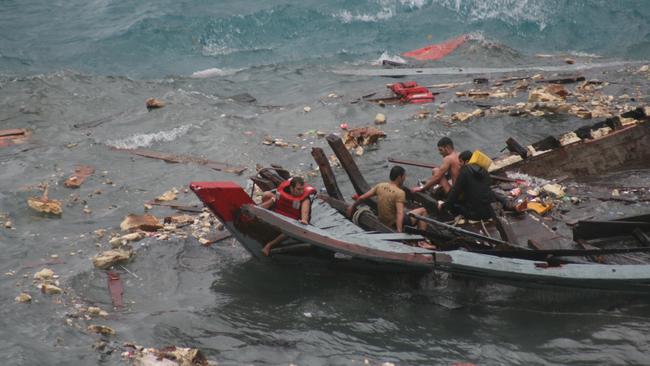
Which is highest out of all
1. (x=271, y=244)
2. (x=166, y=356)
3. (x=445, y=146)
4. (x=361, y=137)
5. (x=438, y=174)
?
(x=445, y=146)

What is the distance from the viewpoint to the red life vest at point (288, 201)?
29.1 ft

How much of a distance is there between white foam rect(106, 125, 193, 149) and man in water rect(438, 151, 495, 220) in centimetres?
977

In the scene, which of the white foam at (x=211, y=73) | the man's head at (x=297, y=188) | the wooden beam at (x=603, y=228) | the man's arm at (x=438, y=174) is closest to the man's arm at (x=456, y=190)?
the man's arm at (x=438, y=174)

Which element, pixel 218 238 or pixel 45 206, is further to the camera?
pixel 45 206

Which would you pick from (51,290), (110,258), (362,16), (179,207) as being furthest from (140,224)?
(362,16)

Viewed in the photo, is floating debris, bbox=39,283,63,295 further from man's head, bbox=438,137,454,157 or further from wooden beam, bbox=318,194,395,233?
man's head, bbox=438,137,454,157

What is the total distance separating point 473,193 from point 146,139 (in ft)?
34.2

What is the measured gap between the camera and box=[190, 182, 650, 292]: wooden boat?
7473mm

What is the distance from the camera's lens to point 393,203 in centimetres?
897

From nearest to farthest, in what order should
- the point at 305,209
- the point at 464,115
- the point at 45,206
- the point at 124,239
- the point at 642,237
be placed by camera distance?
the point at 642,237
the point at 305,209
the point at 124,239
the point at 45,206
the point at 464,115

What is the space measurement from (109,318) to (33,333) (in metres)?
0.84

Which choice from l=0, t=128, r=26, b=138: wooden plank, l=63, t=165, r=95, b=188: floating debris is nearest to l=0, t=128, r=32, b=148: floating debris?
l=0, t=128, r=26, b=138: wooden plank

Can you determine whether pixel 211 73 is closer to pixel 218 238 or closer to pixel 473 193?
pixel 218 238

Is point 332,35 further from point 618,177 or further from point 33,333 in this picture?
point 33,333
